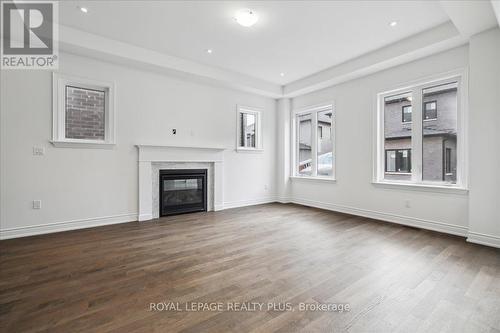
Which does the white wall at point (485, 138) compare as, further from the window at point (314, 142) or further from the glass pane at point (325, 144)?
the glass pane at point (325, 144)

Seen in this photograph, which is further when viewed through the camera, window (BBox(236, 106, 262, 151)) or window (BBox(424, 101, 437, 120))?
window (BBox(236, 106, 262, 151))

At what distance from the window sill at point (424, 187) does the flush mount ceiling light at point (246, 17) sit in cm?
362

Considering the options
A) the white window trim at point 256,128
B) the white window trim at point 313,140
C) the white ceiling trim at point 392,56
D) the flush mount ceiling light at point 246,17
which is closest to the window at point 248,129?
the white window trim at point 256,128

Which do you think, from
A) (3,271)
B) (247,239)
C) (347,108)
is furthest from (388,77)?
(3,271)

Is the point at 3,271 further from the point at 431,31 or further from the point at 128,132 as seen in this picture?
the point at 431,31

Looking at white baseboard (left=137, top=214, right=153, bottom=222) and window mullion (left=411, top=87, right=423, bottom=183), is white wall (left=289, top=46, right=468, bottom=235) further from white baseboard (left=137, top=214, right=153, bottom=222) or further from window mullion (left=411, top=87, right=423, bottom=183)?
white baseboard (left=137, top=214, right=153, bottom=222)

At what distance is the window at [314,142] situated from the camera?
5746mm

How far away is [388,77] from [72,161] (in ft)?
19.0

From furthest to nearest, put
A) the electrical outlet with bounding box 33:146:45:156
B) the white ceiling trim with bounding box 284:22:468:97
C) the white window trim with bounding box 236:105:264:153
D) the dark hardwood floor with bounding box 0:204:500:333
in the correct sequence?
the white window trim with bounding box 236:105:264:153 → the electrical outlet with bounding box 33:146:45:156 → the white ceiling trim with bounding box 284:22:468:97 → the dark hardwood floor with bounding box 0:204:500:333

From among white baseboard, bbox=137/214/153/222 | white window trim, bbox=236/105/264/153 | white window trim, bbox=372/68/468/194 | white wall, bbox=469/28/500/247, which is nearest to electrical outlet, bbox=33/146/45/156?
white baseboard, bbox=137/214/153/222

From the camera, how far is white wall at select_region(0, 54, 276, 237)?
3.52 m

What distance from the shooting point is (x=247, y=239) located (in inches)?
136

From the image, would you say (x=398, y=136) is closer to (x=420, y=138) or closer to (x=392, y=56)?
(x=420, y=138)

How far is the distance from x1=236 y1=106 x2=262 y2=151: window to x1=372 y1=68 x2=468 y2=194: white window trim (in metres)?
2.81
